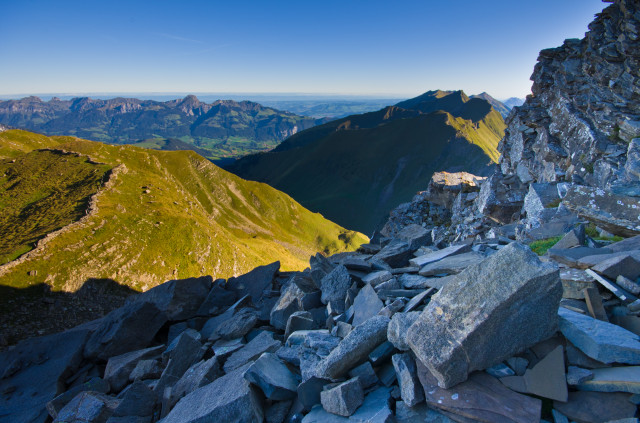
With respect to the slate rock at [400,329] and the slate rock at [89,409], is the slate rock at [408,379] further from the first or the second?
the slate rock at [89,409]

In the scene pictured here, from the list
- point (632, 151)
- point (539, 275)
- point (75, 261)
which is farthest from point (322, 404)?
point (75, 261)

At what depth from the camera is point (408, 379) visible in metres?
6.72

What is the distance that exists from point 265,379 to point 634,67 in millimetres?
44723

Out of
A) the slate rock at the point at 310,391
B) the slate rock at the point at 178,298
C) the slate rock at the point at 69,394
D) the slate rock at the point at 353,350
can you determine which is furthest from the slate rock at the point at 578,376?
the slate rock at the point at 178,298

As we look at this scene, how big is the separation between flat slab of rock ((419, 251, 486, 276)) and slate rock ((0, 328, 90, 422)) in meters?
17.8

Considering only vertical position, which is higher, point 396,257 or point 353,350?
point 353,350

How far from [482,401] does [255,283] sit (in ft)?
56.9

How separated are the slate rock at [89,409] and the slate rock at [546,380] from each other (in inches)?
505

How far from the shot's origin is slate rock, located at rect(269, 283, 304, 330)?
44.3 feet

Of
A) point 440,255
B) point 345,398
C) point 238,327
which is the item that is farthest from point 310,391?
point 440,255

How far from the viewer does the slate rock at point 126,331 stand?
52.2 feet

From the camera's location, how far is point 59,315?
230 feet

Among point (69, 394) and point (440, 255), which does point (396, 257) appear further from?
point (69, 394)

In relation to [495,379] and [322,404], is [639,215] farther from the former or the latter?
[322,404]
